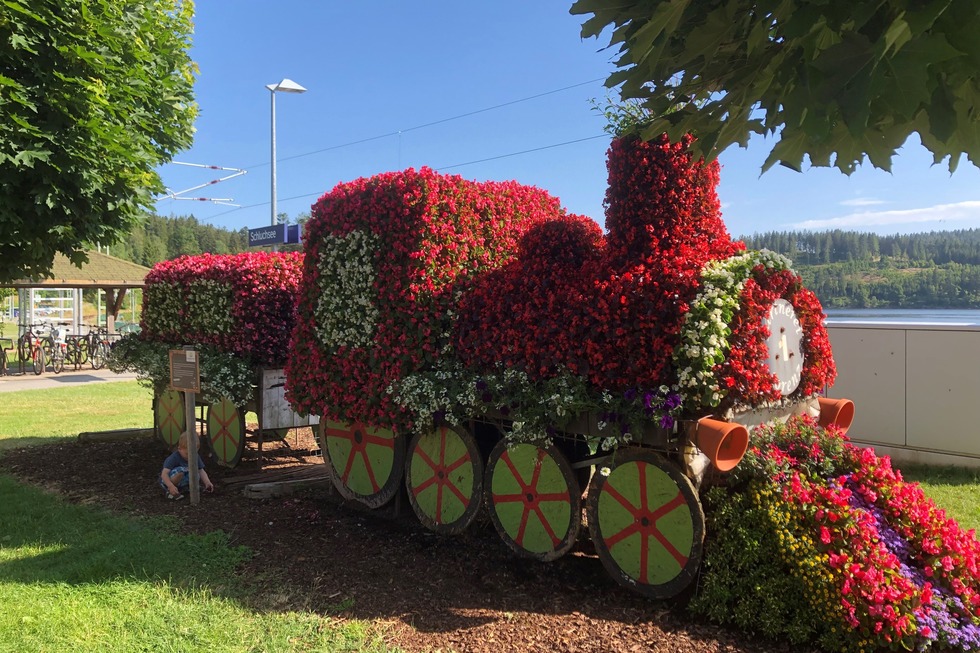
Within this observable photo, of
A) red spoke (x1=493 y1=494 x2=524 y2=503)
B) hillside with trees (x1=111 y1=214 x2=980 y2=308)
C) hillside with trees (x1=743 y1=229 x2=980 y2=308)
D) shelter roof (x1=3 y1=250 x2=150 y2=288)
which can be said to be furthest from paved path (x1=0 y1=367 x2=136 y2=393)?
hillside with trees (x1=743 y1=229 x2=980 y2=308)

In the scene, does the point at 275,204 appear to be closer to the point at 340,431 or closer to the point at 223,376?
the point at 223,376

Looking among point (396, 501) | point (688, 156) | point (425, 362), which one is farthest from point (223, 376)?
point (688, 156)

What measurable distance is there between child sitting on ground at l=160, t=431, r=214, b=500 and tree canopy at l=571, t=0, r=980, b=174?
6.21 meters

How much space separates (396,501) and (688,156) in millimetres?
3759

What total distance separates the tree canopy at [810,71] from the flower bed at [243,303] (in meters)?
6.14

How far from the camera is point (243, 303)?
793cm

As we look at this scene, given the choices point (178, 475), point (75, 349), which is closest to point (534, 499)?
point (178, 475)

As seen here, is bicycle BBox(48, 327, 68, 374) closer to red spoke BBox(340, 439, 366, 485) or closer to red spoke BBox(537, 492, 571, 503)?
red spoke BBox(340, 439, 366, 485)

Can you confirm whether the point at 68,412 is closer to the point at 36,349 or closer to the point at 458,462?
the point at 36,349

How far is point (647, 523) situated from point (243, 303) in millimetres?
5553

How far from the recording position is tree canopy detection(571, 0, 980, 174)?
1.70 meters

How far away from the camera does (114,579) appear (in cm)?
462

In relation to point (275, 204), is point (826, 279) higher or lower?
lower

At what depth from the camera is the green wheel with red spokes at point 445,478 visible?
523cm
